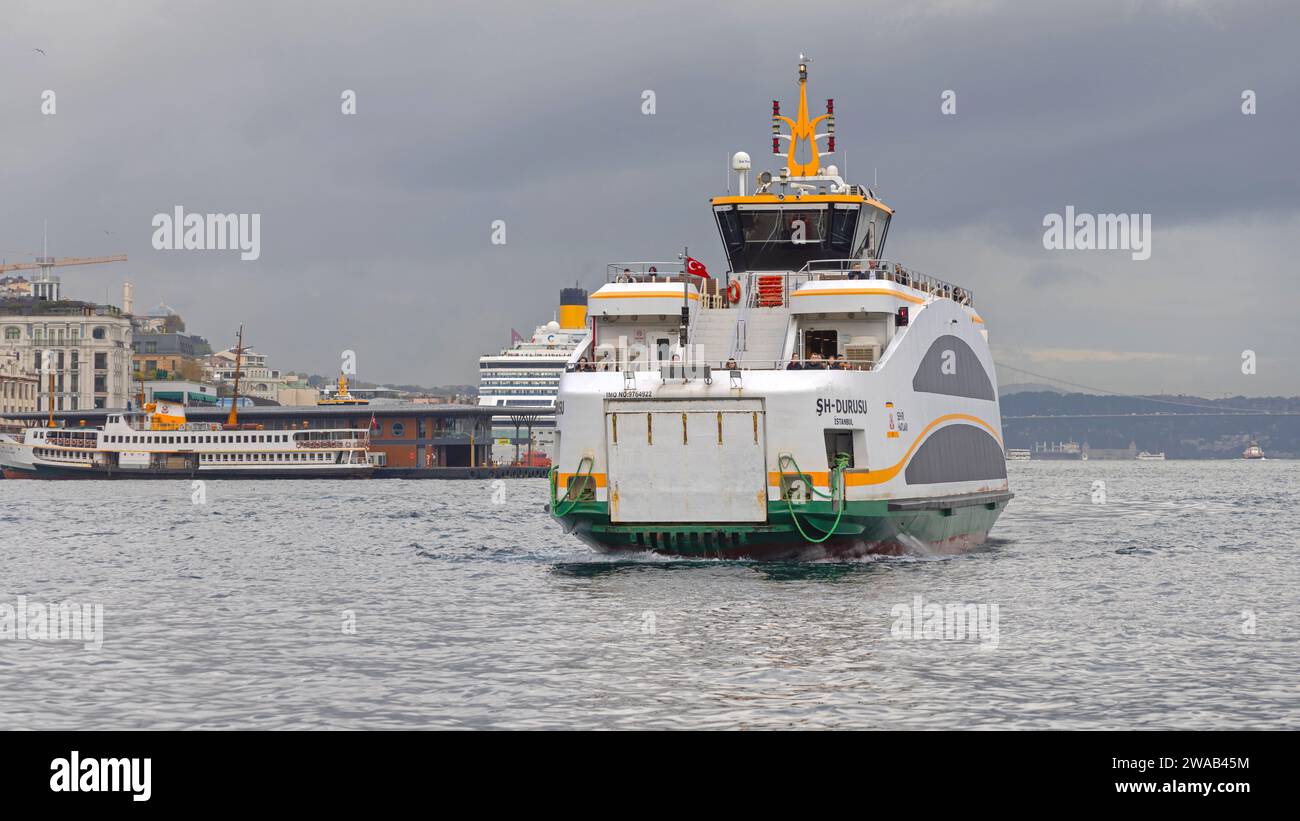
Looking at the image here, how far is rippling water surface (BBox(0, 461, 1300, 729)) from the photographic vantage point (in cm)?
1794

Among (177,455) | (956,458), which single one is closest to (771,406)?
(956,458)

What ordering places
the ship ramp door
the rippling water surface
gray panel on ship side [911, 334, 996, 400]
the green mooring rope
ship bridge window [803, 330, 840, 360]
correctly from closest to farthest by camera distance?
the rippling water surface < the green mooring rope < the ship ramp door < ship bridge window [803, 330, 840, 360] < gray panel on ship side [911, 334, 996, 400]

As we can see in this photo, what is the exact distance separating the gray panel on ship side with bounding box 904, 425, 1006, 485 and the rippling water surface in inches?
98.0

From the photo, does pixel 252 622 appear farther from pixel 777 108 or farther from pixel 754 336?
pixel 777 108

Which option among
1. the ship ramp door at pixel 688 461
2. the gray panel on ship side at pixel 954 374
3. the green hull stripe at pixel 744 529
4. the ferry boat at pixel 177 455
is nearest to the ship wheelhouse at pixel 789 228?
the gray panel on ship side at pixel 954 374

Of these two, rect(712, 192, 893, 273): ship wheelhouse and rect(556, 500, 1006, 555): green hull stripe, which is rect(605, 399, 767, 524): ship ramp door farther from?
rect(712, 192, 893, 273): ship wheelhouse

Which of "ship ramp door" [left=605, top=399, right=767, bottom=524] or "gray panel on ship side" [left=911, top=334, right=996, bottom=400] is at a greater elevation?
"gray panel on ship side" [left=911, top=334, right=996, bottom=400]

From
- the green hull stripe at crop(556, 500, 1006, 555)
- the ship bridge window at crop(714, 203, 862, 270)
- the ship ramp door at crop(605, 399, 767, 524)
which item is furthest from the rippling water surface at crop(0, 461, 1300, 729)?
the ship bridge window at crop(714, 203, 862, 270)

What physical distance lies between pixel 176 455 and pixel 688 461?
142468mm

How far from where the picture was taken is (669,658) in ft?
71.6

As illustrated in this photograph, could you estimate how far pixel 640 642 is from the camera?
2356 cm

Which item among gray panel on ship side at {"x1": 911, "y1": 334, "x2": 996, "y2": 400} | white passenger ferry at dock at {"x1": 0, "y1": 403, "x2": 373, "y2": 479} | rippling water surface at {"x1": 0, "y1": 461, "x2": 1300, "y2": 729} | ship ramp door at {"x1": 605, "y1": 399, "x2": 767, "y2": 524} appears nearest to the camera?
rippling water surface at {"x1": 0, "y1": 461, "x2": 1300, "y2": 729}

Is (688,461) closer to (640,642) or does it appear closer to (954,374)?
(640,642)

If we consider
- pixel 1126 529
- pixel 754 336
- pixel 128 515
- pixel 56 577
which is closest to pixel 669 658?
pixel 754 336
